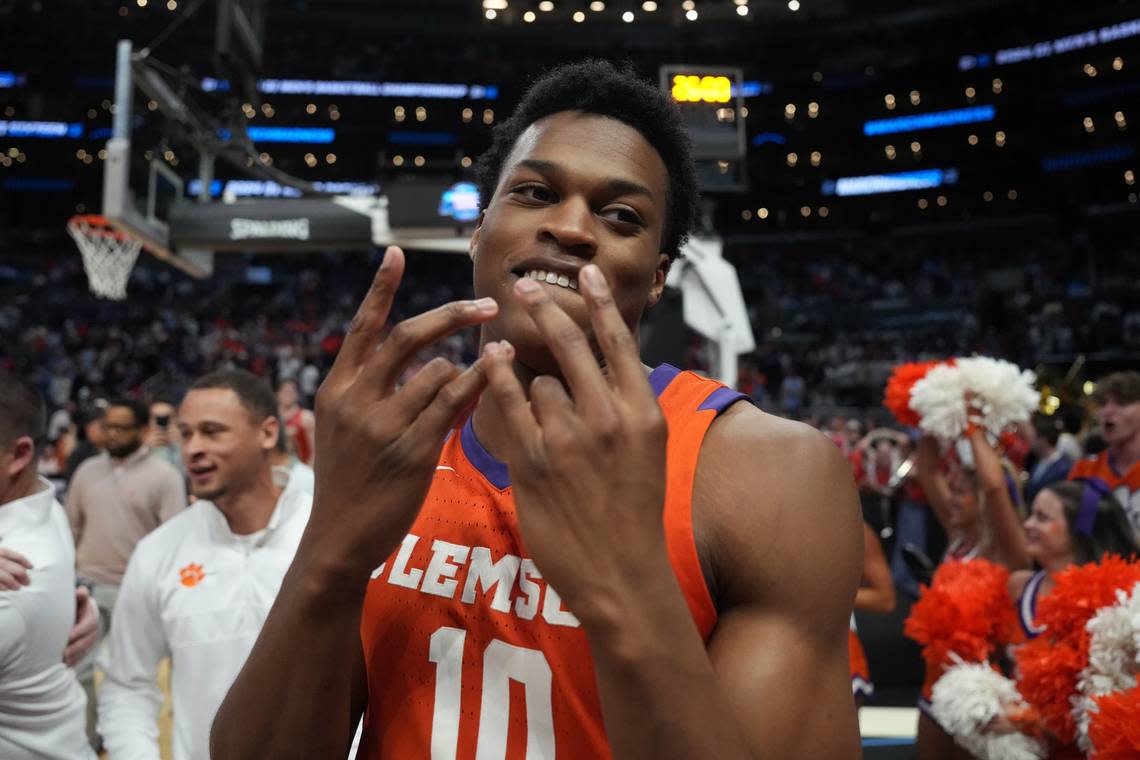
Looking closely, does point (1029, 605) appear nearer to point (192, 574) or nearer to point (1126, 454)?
point (1126, 454)

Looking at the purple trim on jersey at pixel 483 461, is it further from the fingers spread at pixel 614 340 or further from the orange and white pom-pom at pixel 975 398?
the orange and white pom-pom at pixel 975 398

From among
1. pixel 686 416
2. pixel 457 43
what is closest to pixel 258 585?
pixel 686 416

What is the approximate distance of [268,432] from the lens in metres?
3.40

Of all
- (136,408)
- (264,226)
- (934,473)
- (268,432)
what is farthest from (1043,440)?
(264,226)

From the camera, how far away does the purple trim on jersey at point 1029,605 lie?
344 cm

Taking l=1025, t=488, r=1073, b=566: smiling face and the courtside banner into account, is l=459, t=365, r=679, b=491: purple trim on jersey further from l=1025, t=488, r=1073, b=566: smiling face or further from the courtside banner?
the courtside banner

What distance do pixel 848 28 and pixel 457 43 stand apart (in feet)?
35.9

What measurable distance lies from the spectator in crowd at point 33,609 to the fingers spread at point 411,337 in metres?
1.87

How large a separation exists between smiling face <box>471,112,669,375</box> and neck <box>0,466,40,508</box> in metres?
1.87

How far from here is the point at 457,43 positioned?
1118 inches

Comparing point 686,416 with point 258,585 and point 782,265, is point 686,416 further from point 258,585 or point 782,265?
point 782,265

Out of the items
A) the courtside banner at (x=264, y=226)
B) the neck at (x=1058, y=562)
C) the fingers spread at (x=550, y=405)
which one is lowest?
the neck at (x=1058, y=562)

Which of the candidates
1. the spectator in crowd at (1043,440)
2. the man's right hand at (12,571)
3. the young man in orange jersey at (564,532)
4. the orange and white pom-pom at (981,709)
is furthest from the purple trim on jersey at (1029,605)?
the man's right hand at (12,571)

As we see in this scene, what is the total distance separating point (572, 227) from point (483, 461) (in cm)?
37
